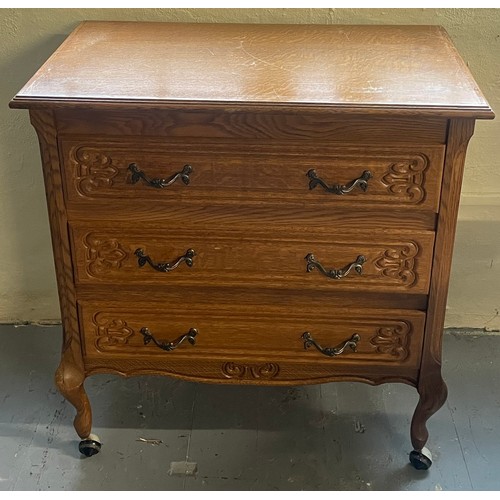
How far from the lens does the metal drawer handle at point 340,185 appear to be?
1.34 m

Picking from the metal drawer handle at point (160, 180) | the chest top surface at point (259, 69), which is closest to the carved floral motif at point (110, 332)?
the metal drawer handle at point (160, 180)

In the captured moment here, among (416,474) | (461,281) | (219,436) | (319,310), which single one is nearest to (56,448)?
(219,436)

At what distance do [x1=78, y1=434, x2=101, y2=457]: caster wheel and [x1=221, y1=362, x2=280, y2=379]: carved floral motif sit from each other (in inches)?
14.7

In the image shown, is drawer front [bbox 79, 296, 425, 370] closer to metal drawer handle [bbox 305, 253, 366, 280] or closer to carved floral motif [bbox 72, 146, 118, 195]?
metal drawer handle [bbox 305, 253, 366, 280]

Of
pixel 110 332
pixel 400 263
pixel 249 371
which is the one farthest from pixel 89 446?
pixel 400 263

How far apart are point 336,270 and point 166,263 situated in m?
0.33

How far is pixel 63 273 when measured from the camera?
149 cm

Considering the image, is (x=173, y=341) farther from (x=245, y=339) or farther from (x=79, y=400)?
(x=79, y=400)

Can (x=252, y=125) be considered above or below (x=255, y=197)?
above

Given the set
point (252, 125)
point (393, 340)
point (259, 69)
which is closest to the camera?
point (252, 125)

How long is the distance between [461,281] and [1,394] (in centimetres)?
125

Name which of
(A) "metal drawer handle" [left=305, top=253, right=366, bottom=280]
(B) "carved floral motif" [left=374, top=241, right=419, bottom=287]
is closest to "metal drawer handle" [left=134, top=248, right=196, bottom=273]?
(A) "metal drawer handle" [left=305, top=253, right=366, bottom=280]

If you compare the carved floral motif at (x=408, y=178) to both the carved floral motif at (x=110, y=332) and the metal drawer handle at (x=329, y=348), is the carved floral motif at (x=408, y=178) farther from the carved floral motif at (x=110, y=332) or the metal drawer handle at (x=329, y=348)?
the carved floral motif at (x=110, y=332)

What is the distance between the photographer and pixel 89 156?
136cm
